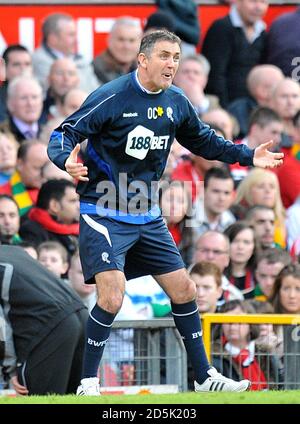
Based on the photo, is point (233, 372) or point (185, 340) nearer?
point (185, 340)

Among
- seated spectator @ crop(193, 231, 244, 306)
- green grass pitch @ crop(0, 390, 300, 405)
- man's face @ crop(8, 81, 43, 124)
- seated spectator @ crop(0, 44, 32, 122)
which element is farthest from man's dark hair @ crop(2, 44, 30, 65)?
green grass pitch @ crop(0, 390, 300, 405)

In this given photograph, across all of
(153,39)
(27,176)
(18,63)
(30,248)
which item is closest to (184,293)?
(153,39)

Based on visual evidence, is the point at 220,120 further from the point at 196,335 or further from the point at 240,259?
the point at 196,335

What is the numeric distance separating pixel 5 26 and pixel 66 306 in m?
5.93

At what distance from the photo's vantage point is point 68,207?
1190 cm

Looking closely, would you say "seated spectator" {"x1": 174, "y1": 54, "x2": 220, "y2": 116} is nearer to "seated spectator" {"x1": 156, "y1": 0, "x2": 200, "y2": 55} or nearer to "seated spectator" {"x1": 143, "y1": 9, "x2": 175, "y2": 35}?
"seated spectator" {"x1": 143, "y1": 9, "x2": 175, "y2": 35}

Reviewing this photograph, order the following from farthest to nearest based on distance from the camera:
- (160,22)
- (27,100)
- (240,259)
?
(160,22)
(27,100)
(240,259)

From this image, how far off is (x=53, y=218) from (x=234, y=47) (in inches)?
144

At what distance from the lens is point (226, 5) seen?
1521 centimetres

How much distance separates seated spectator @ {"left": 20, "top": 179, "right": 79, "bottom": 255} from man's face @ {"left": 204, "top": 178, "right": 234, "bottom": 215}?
1243mm

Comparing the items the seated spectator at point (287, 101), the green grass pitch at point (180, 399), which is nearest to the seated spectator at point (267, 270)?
the seated spectator at point (287, 101)
